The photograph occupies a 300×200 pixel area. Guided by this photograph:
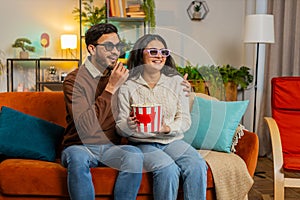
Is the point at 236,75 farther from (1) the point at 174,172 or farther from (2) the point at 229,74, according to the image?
(1) the point at 174,172

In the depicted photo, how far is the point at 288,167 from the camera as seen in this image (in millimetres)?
2652

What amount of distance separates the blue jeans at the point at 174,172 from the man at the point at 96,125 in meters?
0.07

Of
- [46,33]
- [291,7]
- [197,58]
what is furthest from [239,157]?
[46,33]

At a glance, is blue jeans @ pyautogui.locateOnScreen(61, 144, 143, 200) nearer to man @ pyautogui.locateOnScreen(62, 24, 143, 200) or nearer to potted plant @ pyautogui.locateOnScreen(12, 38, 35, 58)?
man @ pyautogui.locateOnScreen(62, 24, 143, 200)

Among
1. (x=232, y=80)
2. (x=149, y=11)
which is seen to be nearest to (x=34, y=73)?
(x=149, y=11)

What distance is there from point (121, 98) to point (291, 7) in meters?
2.52

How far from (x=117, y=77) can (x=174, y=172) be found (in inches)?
21.8

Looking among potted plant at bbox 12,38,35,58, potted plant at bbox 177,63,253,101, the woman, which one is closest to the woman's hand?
the woman

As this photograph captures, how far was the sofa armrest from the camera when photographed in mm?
2559

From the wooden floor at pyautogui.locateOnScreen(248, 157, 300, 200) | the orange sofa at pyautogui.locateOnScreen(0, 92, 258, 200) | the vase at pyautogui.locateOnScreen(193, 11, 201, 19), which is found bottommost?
the wooden floor at pyautogui.locateOnScreen(248, 157, 300, 200)

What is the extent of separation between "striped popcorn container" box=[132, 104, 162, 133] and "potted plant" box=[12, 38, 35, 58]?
130 inches

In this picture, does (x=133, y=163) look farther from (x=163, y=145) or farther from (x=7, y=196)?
(x=7, y=196)

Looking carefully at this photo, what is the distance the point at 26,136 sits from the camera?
2.54 metres

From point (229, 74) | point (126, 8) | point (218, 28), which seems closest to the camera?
point (229, 74)
